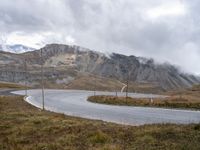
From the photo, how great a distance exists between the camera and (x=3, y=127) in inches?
1017

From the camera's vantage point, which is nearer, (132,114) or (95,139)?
(95,139)

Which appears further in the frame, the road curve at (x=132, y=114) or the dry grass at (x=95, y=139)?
the road curve at (x=132, y=114)

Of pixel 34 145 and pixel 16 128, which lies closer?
pixel 34 145

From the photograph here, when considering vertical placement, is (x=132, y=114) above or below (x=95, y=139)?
below

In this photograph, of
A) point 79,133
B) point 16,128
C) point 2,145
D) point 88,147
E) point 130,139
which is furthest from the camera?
point 16,128

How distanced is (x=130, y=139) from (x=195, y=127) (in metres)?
5.42

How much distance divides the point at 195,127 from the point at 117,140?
6220 mm

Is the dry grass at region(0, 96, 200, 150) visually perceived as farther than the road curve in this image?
No

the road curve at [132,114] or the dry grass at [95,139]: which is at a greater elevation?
the dry grass at [95,139]

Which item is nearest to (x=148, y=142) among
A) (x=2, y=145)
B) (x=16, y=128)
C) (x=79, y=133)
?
(x=79, y=133)

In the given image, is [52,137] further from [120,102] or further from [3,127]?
[120,102]

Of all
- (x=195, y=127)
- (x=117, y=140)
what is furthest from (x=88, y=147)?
(x=195, y=127)

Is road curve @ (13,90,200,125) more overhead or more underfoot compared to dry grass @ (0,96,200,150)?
more underfoot

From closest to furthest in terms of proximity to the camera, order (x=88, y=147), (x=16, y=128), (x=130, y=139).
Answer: (x=88, y=147)
(x=130, y=139)
(x=16, y=128)
